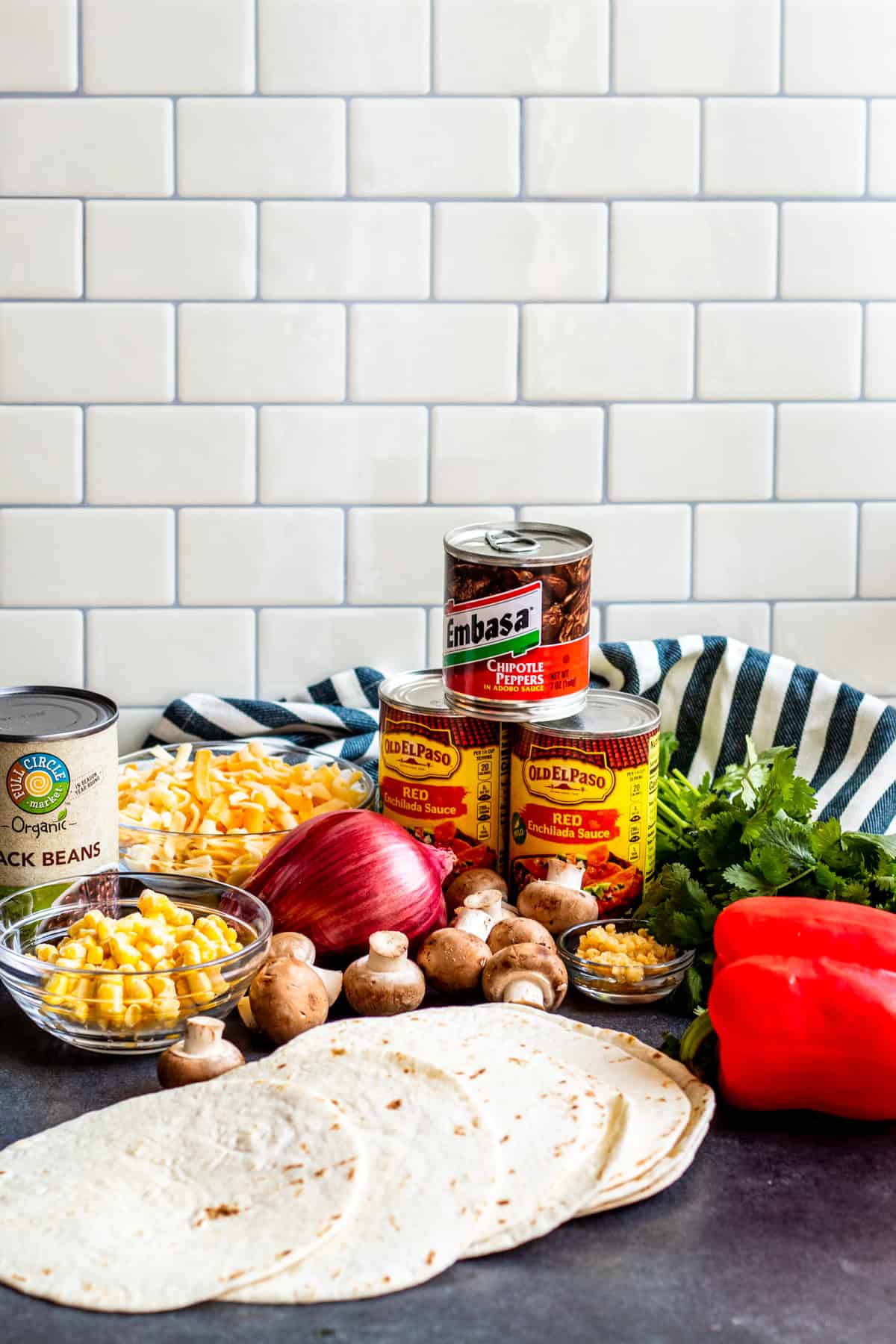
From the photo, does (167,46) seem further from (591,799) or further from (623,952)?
(623,952)

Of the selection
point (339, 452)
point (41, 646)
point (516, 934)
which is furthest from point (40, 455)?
point (516, 934)

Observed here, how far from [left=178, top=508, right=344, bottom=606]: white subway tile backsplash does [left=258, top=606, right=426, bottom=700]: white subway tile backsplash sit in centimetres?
2

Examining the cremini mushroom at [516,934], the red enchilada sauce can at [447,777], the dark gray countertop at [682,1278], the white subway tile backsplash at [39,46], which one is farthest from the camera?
the white subway tile backsplash at [39,46]

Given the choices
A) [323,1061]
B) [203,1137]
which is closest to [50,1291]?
[203,1137]

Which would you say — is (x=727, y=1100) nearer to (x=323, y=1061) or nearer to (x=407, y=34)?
(x=323, y=1061)

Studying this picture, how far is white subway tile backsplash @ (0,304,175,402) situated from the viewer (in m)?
1.88

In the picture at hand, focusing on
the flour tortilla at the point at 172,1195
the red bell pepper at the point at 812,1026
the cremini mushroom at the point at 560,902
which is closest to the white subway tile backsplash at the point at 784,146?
the cremini mushroom at the point at 560,902

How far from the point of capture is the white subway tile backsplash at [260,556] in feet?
6.40

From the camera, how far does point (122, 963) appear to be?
4.33ft

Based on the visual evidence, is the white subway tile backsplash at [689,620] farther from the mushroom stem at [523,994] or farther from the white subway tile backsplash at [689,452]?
the mushroom stem at [523,994]

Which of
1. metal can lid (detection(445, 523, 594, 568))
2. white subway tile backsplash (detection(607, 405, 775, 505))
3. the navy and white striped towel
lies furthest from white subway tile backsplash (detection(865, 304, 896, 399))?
metal can lid (detection(445, 523, 594, 568))

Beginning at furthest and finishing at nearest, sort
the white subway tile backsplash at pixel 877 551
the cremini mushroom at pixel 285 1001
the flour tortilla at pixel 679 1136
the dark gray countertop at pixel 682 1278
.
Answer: the white subway tile backsplash at pixel 877 551, the cremini mushroom at pixel 285 1001, the flour tortilla at pixel 679 1136, the dark gray countertop at pixel 682 1278

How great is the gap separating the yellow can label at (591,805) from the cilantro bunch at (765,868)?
4 centimetres

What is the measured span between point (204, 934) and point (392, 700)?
33 centimetres
